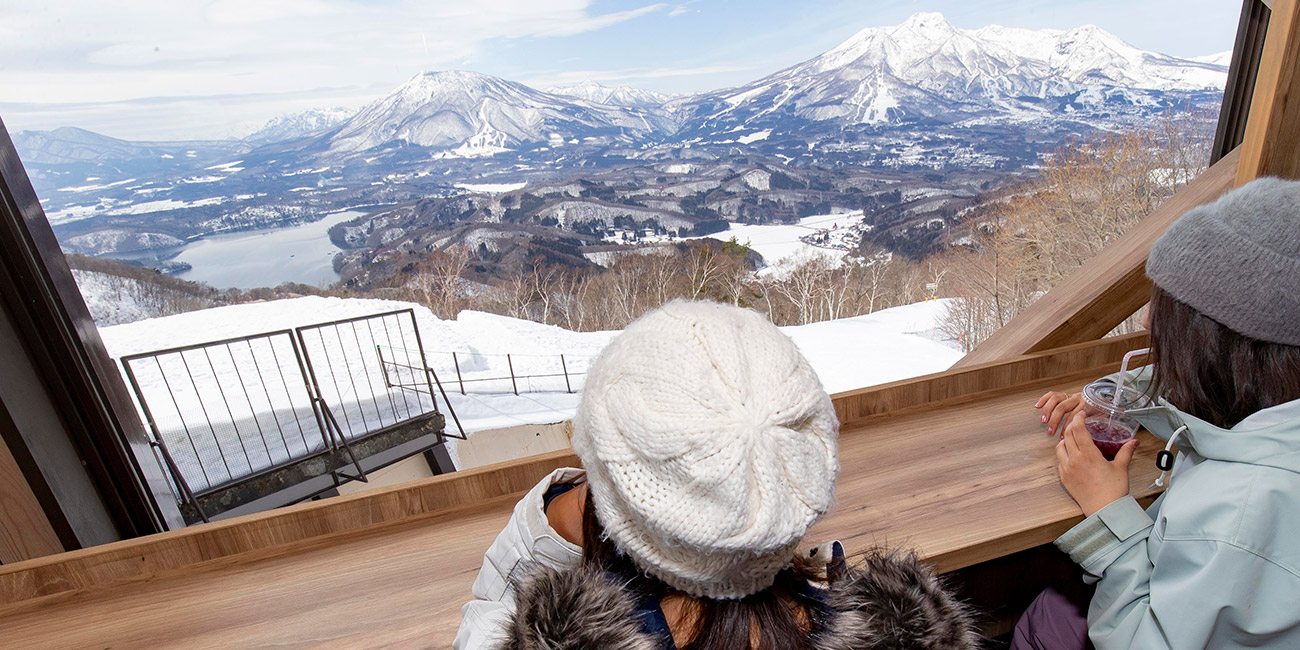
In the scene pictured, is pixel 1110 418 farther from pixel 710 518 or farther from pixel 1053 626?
pixel 710 518


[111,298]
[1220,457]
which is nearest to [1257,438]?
[1220,457]

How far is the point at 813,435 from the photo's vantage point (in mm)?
460

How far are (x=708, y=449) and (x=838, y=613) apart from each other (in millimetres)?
226

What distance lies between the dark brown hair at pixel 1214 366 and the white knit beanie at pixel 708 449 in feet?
2.03

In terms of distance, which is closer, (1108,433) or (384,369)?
(1108,433)

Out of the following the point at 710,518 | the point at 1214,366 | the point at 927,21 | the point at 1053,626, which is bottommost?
the point at 1053,626

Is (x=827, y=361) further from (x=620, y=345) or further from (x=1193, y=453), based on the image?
(x=620, y=345)

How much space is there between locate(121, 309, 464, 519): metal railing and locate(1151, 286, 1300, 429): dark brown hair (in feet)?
5.48

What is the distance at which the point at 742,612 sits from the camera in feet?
1.56

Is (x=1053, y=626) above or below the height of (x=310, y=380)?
below

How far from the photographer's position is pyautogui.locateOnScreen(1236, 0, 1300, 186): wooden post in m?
1.06

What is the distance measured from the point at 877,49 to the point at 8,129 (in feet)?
6.79

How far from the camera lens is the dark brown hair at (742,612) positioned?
470 millimetres

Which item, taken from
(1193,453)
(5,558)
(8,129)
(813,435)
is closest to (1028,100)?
(1193,453)
